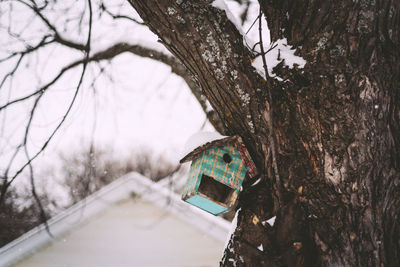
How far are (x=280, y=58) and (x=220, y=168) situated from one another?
2.56 feet

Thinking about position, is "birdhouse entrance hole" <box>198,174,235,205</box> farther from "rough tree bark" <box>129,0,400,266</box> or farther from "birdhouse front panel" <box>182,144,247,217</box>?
"rough tree bark" <box>129,0,400,266</box>

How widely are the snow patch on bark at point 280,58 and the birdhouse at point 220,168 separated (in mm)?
478

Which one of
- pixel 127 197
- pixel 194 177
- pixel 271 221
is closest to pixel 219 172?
pixel 194 177

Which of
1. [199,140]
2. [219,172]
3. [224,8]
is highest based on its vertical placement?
[224,8]

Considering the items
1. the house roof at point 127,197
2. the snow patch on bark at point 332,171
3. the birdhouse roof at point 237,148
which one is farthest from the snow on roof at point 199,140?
the house roof at point 127,197

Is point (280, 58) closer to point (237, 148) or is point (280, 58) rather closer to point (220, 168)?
point (237, 148)

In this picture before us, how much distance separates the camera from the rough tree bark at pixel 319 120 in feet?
Answer: 4.11

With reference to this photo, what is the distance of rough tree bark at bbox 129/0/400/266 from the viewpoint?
1.25 metres

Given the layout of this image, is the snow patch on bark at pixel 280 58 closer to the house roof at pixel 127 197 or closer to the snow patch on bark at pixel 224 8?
the snow patch on bark at pixel 224 8

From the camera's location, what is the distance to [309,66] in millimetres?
1375

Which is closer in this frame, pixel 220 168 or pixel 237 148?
pixel 237 148

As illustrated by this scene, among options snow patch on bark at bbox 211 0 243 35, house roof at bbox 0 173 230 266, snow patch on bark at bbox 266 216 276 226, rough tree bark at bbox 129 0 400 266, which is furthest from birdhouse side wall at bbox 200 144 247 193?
house roof at bbox 0 173 230 266

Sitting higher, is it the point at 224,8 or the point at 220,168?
the point at 224,8

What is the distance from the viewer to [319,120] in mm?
1345
